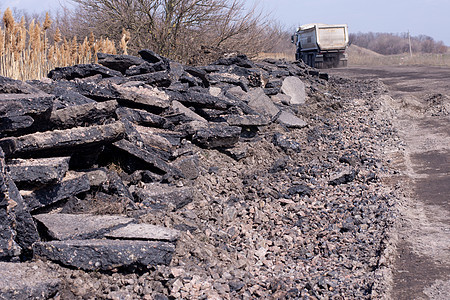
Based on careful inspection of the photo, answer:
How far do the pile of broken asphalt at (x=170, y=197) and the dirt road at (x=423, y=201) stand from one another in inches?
9.7

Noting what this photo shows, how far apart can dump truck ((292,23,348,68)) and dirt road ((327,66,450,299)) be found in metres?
12.8

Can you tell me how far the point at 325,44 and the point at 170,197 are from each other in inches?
876

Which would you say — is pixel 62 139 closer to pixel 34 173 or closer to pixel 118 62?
pixel 34 173

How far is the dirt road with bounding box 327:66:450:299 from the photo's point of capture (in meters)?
3.92

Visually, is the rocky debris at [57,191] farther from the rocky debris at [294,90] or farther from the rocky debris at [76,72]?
the rocky debris at [294,90]

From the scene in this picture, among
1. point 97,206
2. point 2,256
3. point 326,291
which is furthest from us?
point 97,206

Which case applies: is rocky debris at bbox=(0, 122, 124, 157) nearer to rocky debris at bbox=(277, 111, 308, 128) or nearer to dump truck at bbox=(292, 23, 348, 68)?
rocky debris at bbox=(277, 111, 308, 128)

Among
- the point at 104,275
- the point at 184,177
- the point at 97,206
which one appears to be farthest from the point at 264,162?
the point at 104,275

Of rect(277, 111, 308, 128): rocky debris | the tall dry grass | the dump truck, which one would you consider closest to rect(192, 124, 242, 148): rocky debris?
rect(277, 111, 308, 128): rocky debris

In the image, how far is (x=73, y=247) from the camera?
11.3 feet

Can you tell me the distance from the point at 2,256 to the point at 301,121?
7161 millimetres

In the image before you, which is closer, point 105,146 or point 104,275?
point 104,275

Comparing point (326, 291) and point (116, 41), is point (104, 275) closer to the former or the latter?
point (326, 291)

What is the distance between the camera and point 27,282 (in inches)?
118
